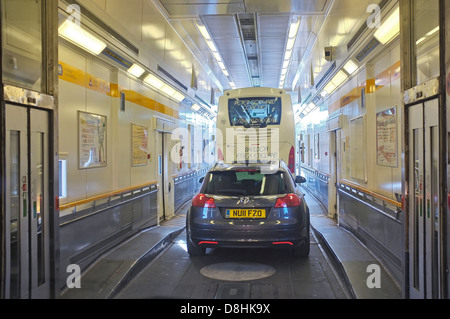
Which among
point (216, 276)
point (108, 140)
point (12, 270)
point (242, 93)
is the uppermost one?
point (242, 93)

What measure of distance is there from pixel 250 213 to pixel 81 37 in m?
3.18

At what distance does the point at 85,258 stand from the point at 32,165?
6.50ft

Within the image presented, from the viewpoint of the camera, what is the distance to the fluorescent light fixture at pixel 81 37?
4.32m

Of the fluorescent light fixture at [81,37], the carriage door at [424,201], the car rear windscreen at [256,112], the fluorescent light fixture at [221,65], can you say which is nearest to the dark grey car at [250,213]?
the carriage door at [424,201]

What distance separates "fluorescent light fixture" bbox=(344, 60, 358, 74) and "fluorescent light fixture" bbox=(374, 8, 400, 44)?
150 cm

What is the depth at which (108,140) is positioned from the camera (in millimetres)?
5984

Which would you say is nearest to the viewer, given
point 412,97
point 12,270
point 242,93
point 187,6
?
point 12,270

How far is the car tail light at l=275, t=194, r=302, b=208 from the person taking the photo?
504 centimetres

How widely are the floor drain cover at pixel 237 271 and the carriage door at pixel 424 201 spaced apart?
6.36 feet

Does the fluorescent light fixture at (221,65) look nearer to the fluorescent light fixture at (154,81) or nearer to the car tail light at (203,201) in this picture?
the fluorescent light fixture at (154,81)

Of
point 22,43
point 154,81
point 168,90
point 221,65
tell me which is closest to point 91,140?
point 22,43

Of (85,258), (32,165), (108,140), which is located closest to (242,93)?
(108,140)

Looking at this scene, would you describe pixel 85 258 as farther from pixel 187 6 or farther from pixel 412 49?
pixel 187 6

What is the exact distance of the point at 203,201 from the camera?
5.19 meters
